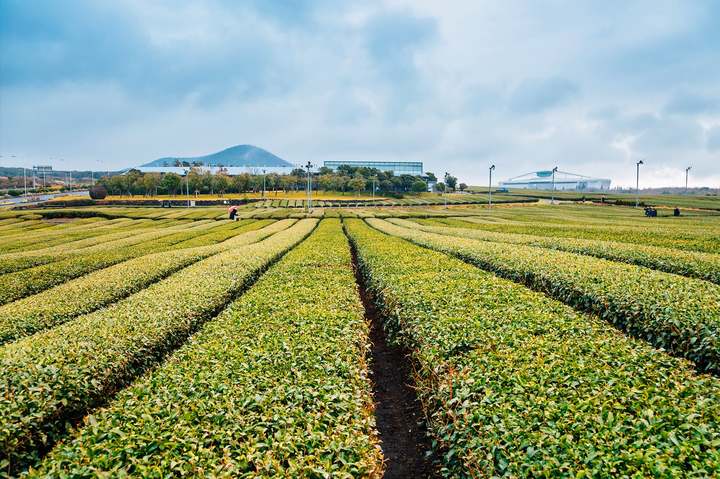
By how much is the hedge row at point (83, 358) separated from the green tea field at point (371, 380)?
0.05 meters

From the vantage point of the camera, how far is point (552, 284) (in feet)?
51.8

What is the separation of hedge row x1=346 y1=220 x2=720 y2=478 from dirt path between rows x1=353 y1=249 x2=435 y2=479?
631 mm

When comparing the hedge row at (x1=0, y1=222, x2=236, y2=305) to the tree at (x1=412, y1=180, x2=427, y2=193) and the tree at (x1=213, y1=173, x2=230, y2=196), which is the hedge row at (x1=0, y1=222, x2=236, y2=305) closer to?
the tree at (x1=213, y1=173, x2=230, y2=196)

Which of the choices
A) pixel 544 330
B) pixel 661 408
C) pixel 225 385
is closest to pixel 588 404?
pixel 661 408

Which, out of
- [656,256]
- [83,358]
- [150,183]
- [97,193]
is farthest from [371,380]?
[150,183]

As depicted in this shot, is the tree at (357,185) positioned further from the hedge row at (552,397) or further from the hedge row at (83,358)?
the hedge row at (552,397)

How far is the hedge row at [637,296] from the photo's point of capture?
9.87 metres

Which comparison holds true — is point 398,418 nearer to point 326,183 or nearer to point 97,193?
point 97,193

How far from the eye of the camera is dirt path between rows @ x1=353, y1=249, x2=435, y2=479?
27.9 feet

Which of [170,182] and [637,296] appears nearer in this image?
[637,296]

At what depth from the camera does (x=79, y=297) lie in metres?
15.6

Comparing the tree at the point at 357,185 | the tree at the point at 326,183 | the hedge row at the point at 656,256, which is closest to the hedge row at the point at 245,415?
the hedge row at the point at 656,256

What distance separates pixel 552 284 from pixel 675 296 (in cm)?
421

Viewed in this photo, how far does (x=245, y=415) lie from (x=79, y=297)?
12695mm
